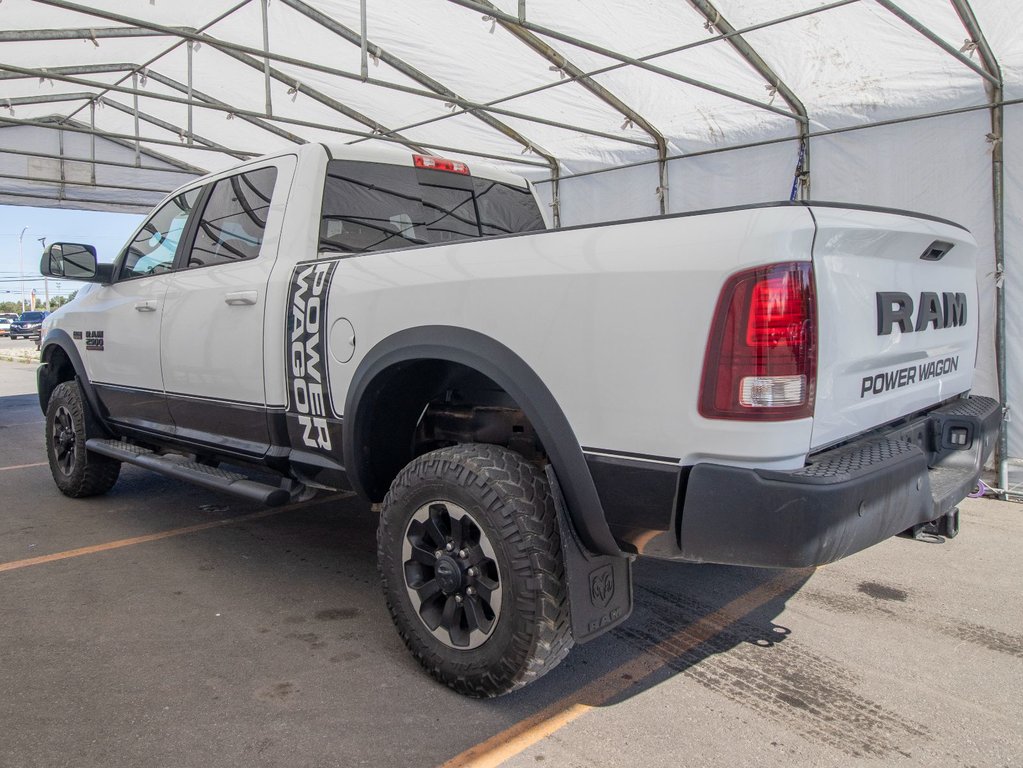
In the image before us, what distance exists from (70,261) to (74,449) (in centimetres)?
130

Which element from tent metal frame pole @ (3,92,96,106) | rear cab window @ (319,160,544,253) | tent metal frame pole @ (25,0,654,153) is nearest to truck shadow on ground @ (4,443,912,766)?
rear cab window @ (319,160,544,253)

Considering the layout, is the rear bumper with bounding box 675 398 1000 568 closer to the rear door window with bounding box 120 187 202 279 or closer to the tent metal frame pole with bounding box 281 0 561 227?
the rear door window with bounding box 120 187 202 279

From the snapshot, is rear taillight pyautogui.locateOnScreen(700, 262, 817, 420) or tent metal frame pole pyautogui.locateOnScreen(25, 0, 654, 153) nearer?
rear taillight pyautogui.locateOnScreen(700, 262, 817, 420)

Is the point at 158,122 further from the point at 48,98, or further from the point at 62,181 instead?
the point at 62,181

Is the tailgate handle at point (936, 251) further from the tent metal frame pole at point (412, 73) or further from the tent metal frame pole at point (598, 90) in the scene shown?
the tent metal frame pole at point (412, 73)

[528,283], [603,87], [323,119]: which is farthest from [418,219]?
[323,119]

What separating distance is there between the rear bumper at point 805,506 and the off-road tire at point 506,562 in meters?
0.44

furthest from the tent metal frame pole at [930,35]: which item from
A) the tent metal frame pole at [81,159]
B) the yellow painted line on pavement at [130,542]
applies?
the tent metal frame pole at [81,159]

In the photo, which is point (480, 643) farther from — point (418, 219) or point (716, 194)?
point (716, 194)

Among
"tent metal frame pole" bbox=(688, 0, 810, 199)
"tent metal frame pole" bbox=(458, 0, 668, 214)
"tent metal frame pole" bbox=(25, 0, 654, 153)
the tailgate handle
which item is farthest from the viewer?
"tent metal frame pole" bbox=(458, 0, 668, 214)

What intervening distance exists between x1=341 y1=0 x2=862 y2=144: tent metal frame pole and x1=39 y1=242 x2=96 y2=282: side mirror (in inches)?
190

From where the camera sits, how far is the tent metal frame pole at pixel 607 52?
6.02 m

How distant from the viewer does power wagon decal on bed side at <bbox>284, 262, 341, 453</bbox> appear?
3.08m

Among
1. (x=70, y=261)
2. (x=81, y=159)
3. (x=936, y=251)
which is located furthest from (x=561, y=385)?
(x=81, y=159)
